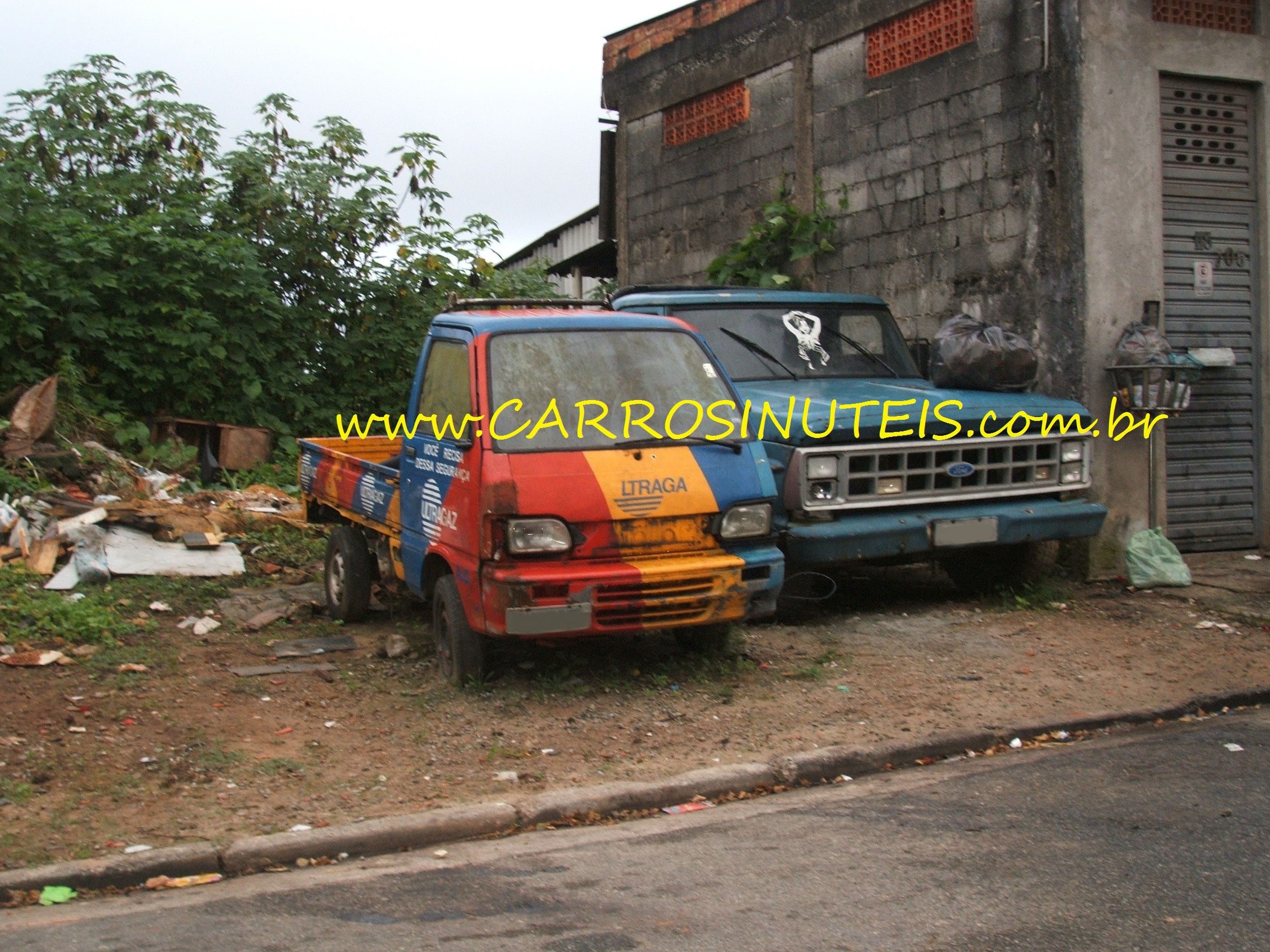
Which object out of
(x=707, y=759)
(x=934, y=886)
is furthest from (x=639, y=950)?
(x=707, y=759)

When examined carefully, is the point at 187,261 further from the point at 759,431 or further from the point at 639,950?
the point at 639,950

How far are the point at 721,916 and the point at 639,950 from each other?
13.2 inches

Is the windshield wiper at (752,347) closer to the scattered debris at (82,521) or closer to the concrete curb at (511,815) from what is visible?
the concrete curb at (511,815)

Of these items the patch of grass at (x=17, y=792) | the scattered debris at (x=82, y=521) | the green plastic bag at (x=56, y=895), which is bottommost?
the green plastic bag at (x=56, y=895)

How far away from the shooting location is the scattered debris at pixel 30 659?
6.70 metres

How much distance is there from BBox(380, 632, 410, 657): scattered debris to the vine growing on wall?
18.7ft

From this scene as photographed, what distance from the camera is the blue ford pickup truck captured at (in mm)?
7238

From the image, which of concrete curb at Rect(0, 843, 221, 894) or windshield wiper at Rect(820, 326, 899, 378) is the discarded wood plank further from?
windshield wiper at Rect(820, 326, 899, 378)

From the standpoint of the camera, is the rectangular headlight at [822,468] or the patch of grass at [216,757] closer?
the patch of grass at [216,757]

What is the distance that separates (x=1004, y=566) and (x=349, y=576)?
4.29m

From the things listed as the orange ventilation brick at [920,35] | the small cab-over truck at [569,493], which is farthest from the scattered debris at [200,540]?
the orange ventilation brick at [920,35]

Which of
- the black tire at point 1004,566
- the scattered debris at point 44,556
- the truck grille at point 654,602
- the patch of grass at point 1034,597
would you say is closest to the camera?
the truck grille at point 654,602

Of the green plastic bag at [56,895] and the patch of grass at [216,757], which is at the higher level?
the patch of grass at [216,757]

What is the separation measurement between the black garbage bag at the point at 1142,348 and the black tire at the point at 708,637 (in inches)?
145
